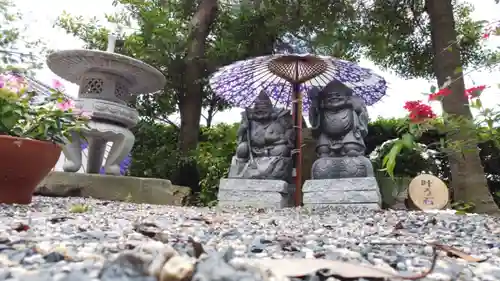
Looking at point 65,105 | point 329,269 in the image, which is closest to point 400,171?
point 65,105

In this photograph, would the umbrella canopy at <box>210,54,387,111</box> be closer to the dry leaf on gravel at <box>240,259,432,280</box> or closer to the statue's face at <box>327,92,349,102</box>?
the statue's face at <box>327,92,349,102</box>

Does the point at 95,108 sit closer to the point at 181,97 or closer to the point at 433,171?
the point at 181,97

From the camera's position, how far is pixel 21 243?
1130 mm

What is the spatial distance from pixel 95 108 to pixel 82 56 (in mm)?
523

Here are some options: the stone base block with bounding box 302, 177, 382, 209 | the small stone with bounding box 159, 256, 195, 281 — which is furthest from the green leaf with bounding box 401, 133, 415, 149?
the small stone with bounding box 159, 256, 195, 281

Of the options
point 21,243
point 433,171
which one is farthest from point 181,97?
point 21,243

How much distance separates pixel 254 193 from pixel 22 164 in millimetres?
1946

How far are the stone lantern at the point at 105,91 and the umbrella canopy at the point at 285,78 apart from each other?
79 centimetres

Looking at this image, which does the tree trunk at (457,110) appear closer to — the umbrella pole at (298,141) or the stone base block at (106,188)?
the umbrella pole at (298,141)

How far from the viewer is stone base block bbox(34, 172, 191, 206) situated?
3725mm

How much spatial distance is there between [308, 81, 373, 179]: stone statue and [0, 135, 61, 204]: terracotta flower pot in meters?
2.21

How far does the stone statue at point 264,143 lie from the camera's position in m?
3.81

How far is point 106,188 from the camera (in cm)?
386

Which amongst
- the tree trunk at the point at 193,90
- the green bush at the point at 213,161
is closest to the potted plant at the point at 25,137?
the green bush at the point at 213,161
